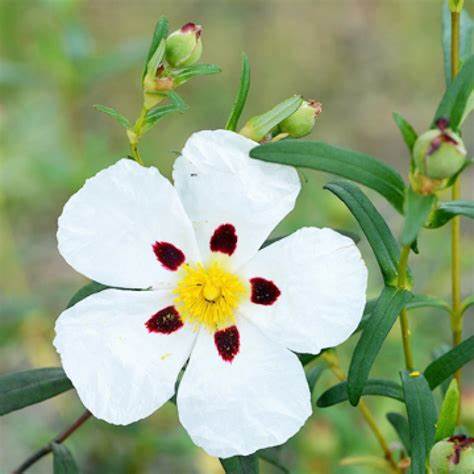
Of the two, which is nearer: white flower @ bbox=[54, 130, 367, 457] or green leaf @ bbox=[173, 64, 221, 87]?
white flower @ bbox=[54, 130, 367, 457]

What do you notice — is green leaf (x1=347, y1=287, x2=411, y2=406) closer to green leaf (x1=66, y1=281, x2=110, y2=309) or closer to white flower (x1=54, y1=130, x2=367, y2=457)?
white flower (x1=54, y1=130, x2=367, y2=457)

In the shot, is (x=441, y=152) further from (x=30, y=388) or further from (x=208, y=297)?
(x=30, y=388)

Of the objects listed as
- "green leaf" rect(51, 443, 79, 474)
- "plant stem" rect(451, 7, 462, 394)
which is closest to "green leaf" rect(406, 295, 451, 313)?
"plant stem" rect(451, 7, 462, 394)

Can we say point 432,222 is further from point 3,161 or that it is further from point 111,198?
point 3,161

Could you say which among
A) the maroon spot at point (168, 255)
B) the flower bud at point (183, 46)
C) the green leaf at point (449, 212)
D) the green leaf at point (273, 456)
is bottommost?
the green leaf at point (273, 456)

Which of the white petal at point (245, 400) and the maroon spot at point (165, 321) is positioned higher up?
the maroon spot at point (165, 321)

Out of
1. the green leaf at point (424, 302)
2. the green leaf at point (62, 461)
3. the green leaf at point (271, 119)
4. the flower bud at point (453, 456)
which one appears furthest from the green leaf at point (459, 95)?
the green leaf at point (62, 461)

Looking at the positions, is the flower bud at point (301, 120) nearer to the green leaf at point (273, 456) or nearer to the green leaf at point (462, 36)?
the green leaf at point (462, 36)
